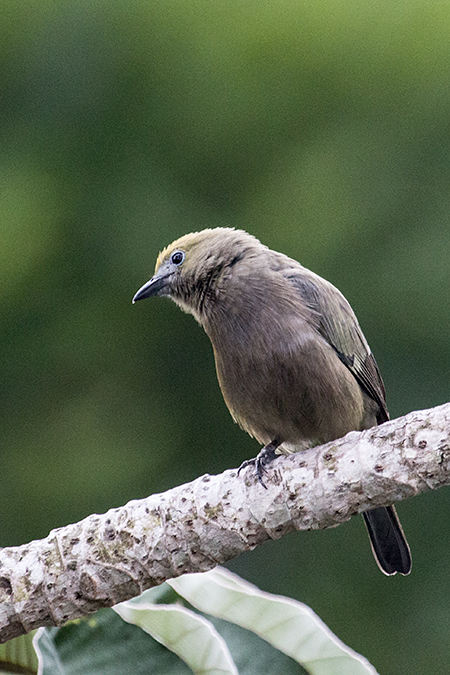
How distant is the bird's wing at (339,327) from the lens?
2.24 metres

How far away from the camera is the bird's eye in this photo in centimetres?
241

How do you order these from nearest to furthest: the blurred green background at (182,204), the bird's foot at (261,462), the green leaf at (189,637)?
the green leaf at (189,637)
the bird's foot at (261,462)
the blurred green background at (182,204)

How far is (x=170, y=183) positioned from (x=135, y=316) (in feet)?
2.50

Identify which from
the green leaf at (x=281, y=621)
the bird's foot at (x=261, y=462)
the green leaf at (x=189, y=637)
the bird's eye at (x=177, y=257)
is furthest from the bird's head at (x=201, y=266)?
the green leaf at (x=189, y=637)

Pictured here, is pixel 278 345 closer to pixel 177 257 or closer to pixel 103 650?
pixel 177 257

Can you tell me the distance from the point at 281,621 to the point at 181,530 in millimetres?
301

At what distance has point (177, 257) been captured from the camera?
241cm

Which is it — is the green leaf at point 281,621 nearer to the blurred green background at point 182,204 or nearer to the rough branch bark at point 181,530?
the rough branch bark at point 181,530

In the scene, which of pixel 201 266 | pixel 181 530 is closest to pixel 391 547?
pixel 181 530

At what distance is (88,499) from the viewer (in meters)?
4.14

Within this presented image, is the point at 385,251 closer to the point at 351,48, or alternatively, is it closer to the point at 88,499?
the point at 351,48

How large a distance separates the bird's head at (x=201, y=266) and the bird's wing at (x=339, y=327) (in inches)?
6.9

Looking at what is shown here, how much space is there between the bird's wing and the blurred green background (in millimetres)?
1675

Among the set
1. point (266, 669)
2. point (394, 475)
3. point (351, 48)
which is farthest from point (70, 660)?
point (351, 48)
